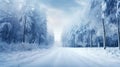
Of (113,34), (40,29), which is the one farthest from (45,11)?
(113,34)

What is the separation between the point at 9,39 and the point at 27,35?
5.83 m

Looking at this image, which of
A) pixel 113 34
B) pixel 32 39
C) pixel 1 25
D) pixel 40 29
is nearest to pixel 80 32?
pixel 40 29

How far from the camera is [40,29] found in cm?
6366

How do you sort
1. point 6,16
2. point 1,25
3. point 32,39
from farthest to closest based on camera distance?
point 32,39 → point 6,16 → point 1,25

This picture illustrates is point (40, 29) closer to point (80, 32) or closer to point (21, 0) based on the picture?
point (80, 32)

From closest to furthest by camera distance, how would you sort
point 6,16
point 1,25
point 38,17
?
point 1,25 → point 6,16 → point 38,17

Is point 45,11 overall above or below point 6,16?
above

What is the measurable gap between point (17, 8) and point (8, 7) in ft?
8.92

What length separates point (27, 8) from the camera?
4184 centimetres

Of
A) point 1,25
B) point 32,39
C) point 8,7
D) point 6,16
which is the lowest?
point 32,39

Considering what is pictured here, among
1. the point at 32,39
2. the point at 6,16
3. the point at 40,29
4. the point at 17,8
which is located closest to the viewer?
the point at 6,16

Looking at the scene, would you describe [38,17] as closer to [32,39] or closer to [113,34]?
[32,39]

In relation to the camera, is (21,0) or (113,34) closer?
(113,34)

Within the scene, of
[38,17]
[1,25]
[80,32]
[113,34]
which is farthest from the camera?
[80,32]
